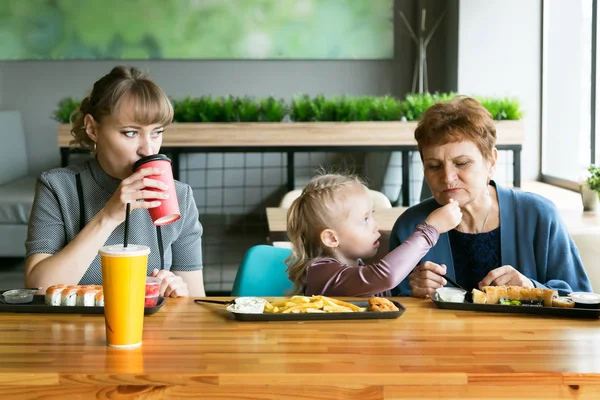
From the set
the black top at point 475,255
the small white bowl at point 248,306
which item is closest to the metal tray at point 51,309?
the small white bowl at point 248,306

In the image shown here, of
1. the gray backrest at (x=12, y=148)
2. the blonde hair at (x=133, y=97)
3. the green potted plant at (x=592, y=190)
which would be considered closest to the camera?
the blonde hair at (x=133, y=97)

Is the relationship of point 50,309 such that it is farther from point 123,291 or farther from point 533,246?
point 533,246

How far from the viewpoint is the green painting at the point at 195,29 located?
7.29 meters

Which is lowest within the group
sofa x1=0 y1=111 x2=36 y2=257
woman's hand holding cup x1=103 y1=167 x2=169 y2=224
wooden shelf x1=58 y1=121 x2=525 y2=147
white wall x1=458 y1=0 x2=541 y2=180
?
sofa x1=0 y1=111 x2=36 y2=257

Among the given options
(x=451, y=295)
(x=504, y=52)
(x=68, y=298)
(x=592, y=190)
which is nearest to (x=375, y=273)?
(x=451, y=295)

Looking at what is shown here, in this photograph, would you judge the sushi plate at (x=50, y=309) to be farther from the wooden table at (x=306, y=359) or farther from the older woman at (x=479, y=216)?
the older woman at (x=479, y=216)

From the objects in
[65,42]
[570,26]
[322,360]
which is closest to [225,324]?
[322,360]

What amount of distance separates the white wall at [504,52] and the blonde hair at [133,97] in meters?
4.86

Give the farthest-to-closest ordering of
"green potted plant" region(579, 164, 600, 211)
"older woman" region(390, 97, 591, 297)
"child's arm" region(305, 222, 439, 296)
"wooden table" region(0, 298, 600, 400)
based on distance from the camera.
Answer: "green potted plant" region(579, 164, 600, 211) → "older woman" region(390, 97, 591, 297) → "child's arm" region(305, 222, 439, 296) → "wooden table" region(0, 298, 600, 400)

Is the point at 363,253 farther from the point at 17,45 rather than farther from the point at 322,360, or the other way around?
the point at 17,45

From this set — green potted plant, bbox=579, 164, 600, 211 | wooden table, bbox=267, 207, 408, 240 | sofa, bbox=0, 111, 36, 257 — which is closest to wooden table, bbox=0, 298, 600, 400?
wooden table, bbox=267, 207, 408, 240

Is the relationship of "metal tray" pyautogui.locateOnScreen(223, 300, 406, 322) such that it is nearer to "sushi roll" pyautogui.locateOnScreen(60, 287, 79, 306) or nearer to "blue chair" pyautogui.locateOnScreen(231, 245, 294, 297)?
"sushi roll" pyautogui.locateOnScreen(60, 287, 79, 306)

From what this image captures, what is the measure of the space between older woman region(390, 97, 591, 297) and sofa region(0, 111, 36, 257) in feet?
12.3

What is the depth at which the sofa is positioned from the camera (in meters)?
5.28
